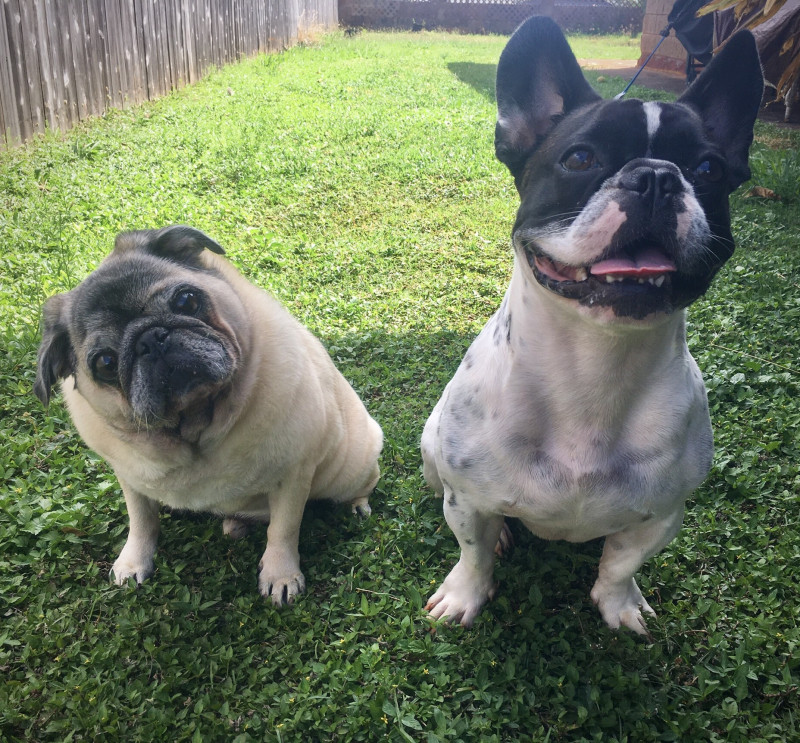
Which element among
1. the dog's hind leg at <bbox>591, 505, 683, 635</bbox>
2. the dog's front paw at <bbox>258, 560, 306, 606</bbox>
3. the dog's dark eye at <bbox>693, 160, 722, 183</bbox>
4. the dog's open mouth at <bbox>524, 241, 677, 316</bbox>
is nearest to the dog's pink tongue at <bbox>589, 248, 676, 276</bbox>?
the dog's open mouth at <bbox>524, 241, 677, 316</bbox>

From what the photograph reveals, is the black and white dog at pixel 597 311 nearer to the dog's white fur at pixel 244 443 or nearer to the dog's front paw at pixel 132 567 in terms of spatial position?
the dog's white fur at pixel 244 443

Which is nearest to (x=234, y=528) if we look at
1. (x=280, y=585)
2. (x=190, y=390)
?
(x=280, y=585)

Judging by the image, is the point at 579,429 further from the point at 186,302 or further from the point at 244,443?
the point at 186,302

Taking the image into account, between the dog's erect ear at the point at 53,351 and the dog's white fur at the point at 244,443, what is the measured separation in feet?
0.28

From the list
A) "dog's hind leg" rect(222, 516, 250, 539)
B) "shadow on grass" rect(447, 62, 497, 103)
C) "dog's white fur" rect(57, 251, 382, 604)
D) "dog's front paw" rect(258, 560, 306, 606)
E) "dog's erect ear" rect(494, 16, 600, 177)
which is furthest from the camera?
"shadow on grass" rect(447, 62, 497, 103)

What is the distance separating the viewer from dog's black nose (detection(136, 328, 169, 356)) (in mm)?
2473

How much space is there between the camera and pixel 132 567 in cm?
296

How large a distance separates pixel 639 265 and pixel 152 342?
1719 millimetres

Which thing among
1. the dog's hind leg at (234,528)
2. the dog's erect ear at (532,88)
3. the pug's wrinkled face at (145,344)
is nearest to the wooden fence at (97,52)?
the pug's wrinkled face at (145,344)

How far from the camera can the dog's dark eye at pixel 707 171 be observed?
2.07m

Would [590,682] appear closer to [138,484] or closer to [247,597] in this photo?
[247,597]

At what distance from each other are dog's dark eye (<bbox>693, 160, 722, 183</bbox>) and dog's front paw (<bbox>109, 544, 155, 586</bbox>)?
2.70 metres

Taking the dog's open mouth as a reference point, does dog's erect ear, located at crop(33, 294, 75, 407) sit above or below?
below

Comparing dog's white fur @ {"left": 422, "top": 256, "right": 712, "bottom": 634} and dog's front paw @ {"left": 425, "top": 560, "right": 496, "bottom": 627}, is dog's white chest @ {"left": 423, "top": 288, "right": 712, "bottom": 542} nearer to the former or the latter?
dog's white fur @ {"left": 422, "top": 256, "right": 712, "bottom": 634}
